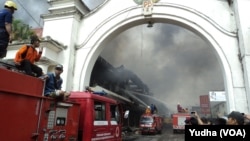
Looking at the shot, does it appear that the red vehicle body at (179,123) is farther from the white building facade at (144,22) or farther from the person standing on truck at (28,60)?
the person standing on truck at (28,60)

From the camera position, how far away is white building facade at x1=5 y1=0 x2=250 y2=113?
36.0 feet

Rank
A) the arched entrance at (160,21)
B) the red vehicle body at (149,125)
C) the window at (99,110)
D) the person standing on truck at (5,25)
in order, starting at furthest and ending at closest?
the red vehicle body at (149,125), the arched entrance at (160,21), the window at (99,110), the person standing on truck at (5,25)

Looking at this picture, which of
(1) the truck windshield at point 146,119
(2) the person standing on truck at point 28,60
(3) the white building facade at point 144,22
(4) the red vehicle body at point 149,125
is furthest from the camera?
(1) the truck windshield at point 146,119

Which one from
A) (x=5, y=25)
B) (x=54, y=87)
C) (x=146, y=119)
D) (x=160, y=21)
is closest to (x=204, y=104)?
(x=146, y=119)

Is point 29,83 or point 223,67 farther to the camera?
point 223,67

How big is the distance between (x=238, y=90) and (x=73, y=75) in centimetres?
825

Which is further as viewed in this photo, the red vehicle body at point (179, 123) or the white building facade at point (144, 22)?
the red vehicle body at point (179, 123)

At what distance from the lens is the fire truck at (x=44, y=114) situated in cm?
407

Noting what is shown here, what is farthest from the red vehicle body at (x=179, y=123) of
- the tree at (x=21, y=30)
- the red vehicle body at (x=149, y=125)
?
the tree at (x=21, y=30)

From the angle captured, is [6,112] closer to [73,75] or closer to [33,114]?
[33,114]

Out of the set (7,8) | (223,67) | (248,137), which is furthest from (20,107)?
(223,67)

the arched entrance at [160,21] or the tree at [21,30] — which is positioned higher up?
the tree at [21,30]

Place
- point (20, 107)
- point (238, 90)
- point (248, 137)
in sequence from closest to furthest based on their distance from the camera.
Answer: point (248, 137), point (20, 107), point (238, 90)

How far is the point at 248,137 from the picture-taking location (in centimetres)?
271
